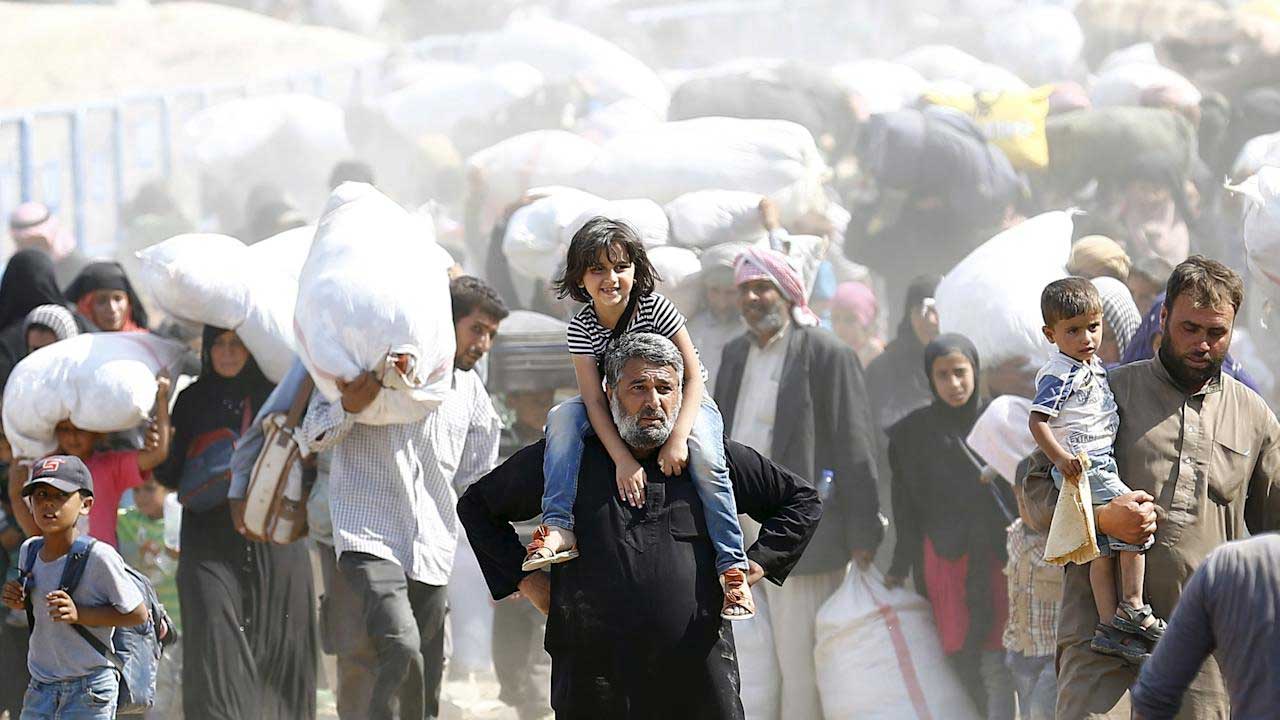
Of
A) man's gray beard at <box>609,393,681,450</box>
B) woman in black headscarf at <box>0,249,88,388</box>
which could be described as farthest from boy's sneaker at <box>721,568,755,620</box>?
woman in black headscarf at <box>0,249,88,388</box>

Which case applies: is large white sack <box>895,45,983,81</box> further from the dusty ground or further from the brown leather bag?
the brown leather bag

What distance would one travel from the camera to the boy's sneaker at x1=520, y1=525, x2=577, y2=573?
3662 millimetres

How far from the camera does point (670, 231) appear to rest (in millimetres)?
7609

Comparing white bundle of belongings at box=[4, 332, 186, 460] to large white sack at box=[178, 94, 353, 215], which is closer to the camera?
white bundle of belongings at box=[4, 332, 186, 460]

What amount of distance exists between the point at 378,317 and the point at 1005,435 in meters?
2.04

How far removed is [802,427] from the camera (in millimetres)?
6277

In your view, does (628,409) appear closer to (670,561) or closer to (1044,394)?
(670,561)

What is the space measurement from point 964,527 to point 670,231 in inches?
79.0

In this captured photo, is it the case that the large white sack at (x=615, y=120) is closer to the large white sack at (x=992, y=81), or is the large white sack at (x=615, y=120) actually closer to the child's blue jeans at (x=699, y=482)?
the large white sack at (x=992, y=81)

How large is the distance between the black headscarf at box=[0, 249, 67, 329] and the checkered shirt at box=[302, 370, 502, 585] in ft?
5.29

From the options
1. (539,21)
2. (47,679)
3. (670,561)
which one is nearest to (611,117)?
(539,21)

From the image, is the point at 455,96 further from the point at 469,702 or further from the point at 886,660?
the point at 886,660

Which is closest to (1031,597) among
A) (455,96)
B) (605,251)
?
(605,251)

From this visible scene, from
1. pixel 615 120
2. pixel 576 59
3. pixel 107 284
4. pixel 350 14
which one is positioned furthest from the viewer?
pixel 350 14
